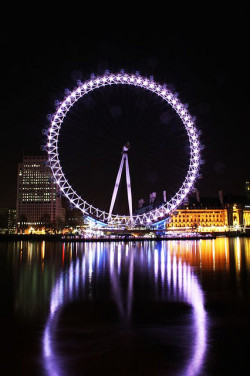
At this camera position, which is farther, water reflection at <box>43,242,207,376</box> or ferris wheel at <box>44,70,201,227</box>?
ferris wheel at <box>44,70,201,227</box>

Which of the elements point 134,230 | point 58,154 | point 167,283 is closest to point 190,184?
point 58,154

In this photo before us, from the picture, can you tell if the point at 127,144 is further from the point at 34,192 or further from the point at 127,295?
the point at 34,192

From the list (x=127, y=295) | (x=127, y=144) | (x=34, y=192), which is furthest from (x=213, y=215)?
(x=127, y=295)

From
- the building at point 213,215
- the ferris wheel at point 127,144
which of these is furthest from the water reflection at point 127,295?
the building at point 213,215

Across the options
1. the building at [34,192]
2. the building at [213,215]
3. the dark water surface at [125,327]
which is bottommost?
the dark water surface at [125,327]

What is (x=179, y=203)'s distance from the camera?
4394cm

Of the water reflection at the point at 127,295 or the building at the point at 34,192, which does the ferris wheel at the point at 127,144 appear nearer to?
the water reflection at the point at 127,295

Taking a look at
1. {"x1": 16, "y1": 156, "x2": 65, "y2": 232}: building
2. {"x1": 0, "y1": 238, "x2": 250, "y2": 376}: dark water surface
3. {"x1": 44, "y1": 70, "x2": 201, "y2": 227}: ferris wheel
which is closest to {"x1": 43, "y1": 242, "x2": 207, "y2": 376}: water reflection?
{"x1": 0, "y1": 238, "x2": 250, "y2": 376}: dark water surface

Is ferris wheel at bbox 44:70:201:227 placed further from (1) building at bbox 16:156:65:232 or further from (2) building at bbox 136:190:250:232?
(1) building at bbox 16:156:65:232

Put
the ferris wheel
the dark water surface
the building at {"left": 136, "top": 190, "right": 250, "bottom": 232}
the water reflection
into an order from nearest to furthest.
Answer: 1. the dark water surface
2. the water reflection
3. the ferris wheel
4. the building at {"left": 136, "top": 190, "right": 250, "bottom": 232}

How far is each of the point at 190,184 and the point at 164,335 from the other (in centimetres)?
3595

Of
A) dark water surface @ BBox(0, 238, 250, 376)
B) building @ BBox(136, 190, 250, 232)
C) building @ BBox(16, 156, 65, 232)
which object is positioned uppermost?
building @ BBox(16, 156, 65, 232)

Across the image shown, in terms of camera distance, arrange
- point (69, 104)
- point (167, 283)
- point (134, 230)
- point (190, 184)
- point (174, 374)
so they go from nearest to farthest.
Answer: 1. point (174, 374)
2. point (167, 283)
3. point (69, 104)
4. point (190, 184)
5. point (134, 230)

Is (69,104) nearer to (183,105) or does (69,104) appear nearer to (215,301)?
(183,105)
